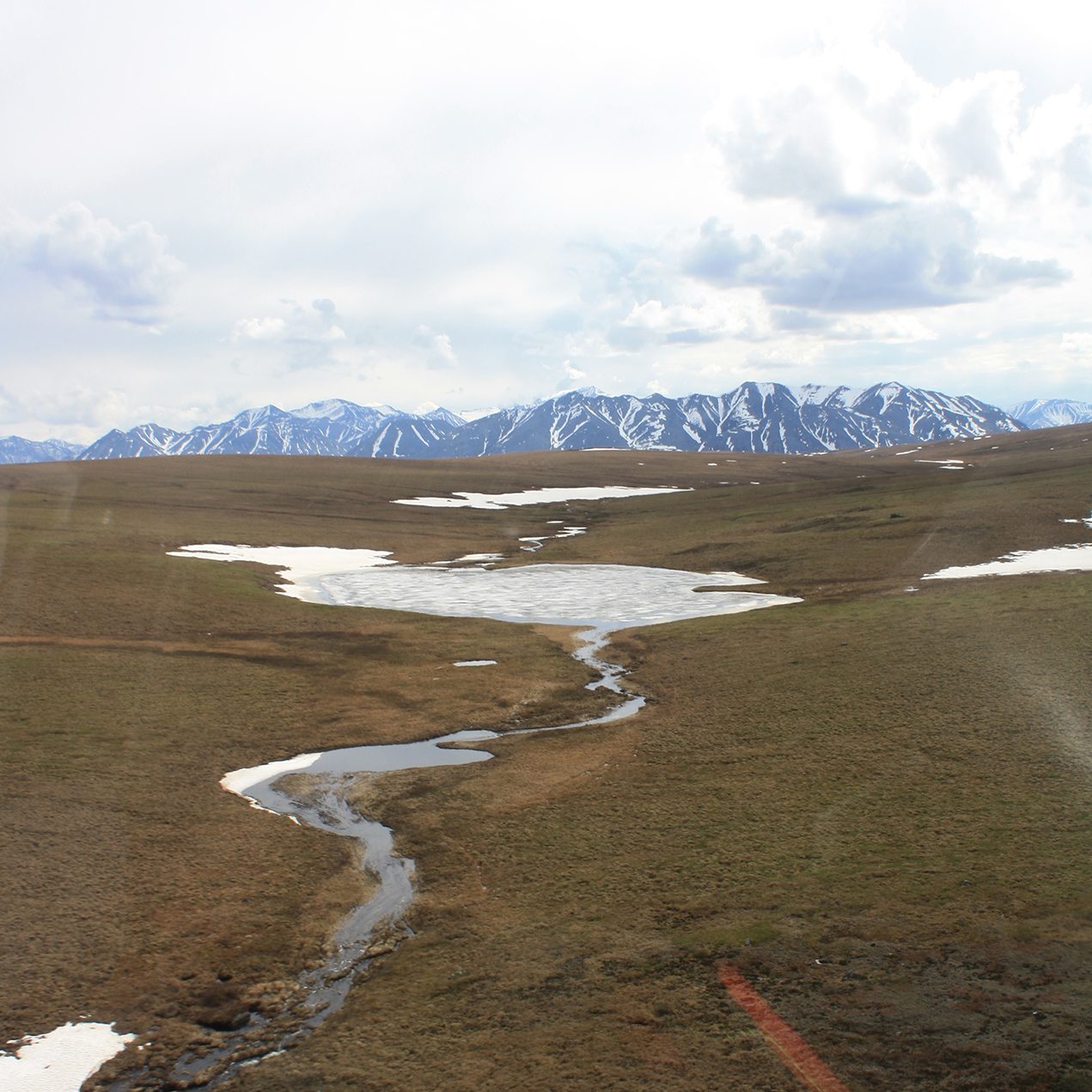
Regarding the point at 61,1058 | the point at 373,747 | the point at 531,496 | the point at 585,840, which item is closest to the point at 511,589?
the point at 373,747

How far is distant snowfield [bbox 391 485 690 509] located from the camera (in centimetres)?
13350

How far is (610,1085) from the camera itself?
13.9 m

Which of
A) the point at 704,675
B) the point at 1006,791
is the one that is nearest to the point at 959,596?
the point at 704,675

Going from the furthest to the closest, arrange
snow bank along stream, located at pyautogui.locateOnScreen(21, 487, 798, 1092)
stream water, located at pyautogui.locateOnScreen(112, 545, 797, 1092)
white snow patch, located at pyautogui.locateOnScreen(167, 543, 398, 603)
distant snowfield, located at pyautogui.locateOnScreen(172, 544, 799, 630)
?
white snow patch, located at pyautogui.locateOnScreen(167, 543, 398, 603), distant snowfield, located at pyautogui.locateOnScreen(172, 544, 799, 630), stream water, located at pyautogui.locateOnScreen(112, 545, 797, 1092), snow bank along stream, located at pyautogui.locateOnScreen(21, 487, 798, 1092)

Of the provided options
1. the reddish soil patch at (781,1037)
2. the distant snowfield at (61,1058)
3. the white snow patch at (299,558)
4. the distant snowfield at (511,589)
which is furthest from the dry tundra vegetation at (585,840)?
the white snow patch at (299,558)

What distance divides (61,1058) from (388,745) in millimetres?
18211

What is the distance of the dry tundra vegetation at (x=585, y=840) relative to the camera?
15.3 m

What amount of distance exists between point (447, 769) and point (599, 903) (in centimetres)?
1085

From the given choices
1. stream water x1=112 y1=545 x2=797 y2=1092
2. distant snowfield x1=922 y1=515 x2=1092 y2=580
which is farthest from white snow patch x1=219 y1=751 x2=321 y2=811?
distant snowfield x1=922 y1=515 x2=1092 y2=580

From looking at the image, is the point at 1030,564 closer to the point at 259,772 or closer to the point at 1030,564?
the point at 1030,564

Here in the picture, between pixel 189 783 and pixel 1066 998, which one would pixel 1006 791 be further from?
pixel 189 783

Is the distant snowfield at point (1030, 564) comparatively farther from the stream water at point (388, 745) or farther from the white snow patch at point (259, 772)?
the white snow patch at point (259, 772)

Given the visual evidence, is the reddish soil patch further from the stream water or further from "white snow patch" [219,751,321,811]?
"white snow patch" [219,751,321,811]

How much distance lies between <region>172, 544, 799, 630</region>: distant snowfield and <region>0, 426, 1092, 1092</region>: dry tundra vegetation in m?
5.26
